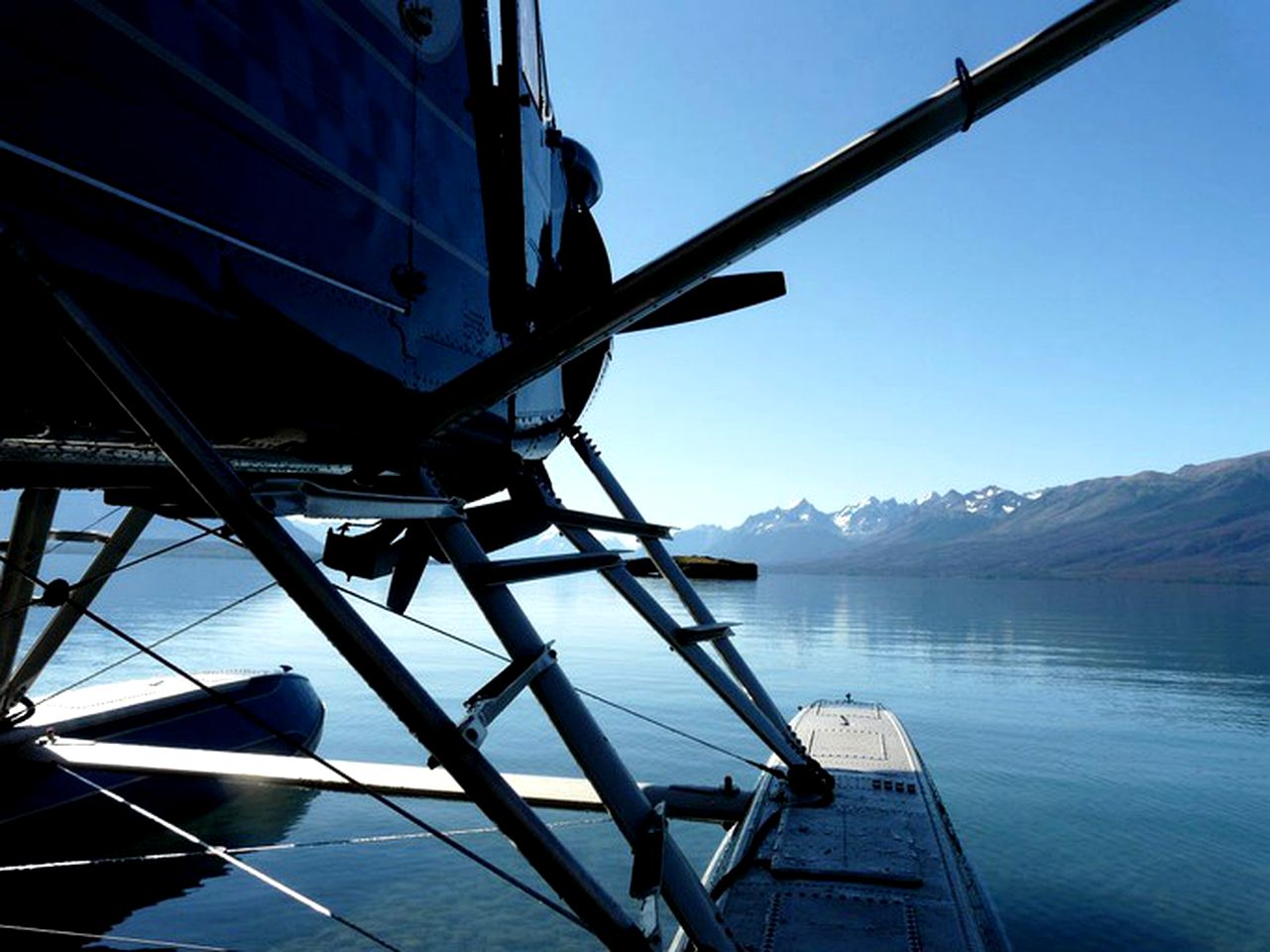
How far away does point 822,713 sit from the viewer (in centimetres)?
1364

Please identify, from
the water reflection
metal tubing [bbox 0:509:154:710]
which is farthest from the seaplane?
the water reflection

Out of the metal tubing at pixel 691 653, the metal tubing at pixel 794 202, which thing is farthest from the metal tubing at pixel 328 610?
the metal tubing at pixel 691 653

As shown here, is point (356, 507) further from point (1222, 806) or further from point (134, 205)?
point (1222, 806)

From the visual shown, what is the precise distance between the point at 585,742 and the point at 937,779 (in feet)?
50.8

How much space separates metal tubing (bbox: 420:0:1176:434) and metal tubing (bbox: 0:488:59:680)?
24.0ft

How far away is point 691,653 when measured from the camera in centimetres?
777

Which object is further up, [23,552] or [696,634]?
[23,552]

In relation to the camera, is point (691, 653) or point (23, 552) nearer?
point (691, 653)

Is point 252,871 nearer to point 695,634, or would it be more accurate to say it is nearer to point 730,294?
point 695,634

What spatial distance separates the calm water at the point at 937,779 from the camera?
10.2 meters

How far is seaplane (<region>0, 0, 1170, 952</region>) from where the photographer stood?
2594 mm

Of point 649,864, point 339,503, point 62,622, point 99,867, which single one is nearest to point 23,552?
point 62,622

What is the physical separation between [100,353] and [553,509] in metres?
4.62

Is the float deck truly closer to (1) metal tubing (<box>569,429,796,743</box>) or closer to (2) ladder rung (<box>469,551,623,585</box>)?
(1) metal tubing (<box>569,429,796,743</box>)
